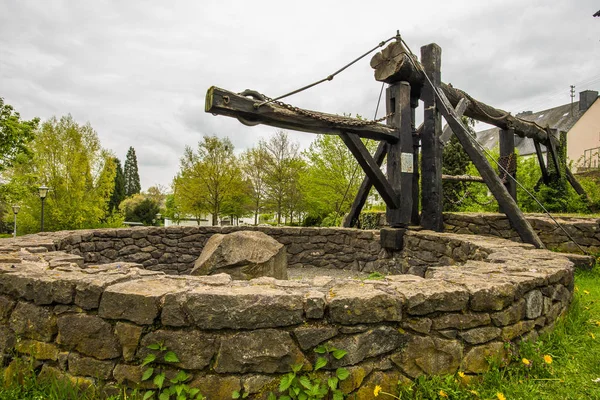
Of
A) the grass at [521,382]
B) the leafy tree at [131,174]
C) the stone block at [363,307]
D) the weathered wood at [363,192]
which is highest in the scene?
the leafy tree at [131,174]

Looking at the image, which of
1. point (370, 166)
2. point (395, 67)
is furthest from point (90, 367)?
point (395, 67)

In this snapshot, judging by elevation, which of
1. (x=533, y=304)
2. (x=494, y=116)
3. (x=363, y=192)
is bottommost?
(x=533, y=304)

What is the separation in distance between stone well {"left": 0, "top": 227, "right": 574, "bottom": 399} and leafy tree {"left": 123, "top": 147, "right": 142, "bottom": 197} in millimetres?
48650

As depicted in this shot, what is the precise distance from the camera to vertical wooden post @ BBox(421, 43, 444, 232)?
6.61 m

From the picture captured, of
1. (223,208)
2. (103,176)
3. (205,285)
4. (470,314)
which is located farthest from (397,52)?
(223,208)

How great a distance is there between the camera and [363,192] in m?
7.79

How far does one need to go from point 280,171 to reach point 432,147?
16.6 meters

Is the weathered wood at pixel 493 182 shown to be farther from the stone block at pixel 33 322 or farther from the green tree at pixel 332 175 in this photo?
the green tree at pixel 332 175

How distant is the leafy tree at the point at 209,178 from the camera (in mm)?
22781

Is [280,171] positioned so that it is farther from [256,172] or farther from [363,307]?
[363,307]

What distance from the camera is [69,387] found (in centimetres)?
217

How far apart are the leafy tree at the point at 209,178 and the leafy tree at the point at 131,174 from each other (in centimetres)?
2700

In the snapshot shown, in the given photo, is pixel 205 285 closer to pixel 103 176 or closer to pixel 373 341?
pixel 373 341

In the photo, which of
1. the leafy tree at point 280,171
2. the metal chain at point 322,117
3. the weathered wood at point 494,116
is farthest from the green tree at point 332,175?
the metal chain at point 322,117
